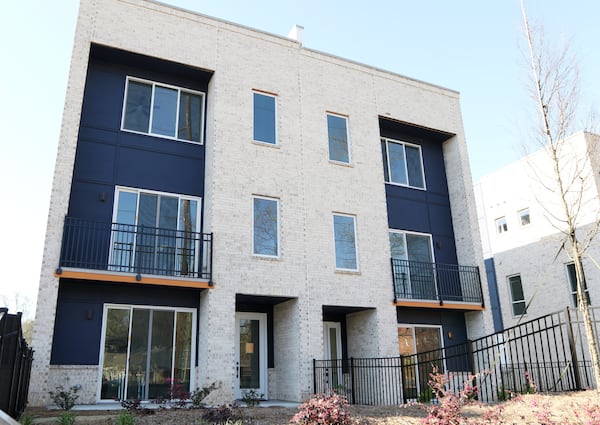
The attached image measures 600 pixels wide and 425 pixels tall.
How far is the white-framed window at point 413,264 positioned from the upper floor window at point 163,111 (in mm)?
7401

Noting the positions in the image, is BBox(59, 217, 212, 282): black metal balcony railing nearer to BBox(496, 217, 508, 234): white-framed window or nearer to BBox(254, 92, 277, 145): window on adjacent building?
BBox(254, 92, 277, 145): window on adjacent building

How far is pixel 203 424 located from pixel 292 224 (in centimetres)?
752

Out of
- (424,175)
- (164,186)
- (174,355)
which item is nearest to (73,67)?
(164,186)

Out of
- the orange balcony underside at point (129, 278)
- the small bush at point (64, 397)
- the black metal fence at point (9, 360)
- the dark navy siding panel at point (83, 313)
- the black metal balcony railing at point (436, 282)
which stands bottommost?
the small bush at point (64, 397)

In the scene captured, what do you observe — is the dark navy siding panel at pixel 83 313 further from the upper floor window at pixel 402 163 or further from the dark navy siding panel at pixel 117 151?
the upper floor window at pixel 402 163

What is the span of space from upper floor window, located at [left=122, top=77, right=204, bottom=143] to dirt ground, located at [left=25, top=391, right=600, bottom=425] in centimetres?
787

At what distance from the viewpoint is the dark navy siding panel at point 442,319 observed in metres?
16.5

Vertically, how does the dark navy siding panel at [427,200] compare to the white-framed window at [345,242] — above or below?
above

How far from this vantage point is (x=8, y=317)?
261 inches

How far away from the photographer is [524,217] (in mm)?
23406

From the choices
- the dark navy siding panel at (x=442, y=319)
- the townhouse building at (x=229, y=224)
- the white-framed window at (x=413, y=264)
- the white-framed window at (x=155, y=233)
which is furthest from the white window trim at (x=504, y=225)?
the white-framed window at (x=155, y=233)

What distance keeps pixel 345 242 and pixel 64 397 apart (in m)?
8.72

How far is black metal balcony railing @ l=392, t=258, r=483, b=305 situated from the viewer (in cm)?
1630

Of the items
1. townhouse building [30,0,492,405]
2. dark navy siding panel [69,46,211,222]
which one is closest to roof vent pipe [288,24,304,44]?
townhouse building [30,0,492,405]
